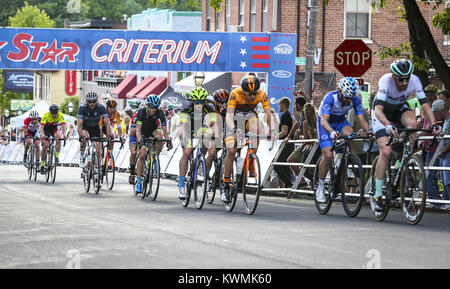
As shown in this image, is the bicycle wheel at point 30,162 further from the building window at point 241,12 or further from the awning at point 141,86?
the awning at point 141,86

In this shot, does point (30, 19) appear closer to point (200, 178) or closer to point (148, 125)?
point (148, 125)

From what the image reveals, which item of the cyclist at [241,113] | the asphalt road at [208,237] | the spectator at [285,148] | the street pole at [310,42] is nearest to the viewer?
the asphalt road at [208,237]

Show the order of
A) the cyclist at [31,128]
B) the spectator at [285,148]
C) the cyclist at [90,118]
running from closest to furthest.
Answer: the spectator at [285,148] < the cyclist at [90,118] < the cyclist at [31,128]

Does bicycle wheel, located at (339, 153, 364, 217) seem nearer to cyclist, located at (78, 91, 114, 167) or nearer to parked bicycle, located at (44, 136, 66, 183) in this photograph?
cyclist, located at (78, 91, 114, 167)

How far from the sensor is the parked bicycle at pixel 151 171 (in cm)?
1759

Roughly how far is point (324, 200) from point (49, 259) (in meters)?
6.17

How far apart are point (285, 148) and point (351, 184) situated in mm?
5547

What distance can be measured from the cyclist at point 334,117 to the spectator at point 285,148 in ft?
15.1

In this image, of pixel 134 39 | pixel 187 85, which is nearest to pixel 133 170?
pixel 134 39

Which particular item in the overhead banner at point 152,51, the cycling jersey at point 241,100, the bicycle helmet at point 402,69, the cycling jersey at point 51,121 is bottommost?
the cycling jersey at point 51,121

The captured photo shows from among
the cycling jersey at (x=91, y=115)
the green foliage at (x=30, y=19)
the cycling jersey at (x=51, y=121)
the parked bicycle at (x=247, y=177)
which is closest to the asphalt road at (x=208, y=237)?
the parked bicycle at (x=247, y=177)
